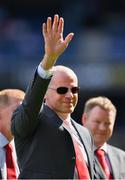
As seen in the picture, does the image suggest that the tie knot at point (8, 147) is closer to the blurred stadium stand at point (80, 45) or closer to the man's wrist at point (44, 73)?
the man's wrist at point (44, 73)

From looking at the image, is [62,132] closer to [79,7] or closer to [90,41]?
[90,41]

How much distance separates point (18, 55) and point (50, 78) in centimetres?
1226

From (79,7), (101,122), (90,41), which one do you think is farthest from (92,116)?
(79,7)

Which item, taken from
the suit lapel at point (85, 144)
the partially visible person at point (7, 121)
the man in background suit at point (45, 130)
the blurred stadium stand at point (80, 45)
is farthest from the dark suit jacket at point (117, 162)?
the blurred stadium stand at point (80, 45)

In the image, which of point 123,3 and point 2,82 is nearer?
point 2,82

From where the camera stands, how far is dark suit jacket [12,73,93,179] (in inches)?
166

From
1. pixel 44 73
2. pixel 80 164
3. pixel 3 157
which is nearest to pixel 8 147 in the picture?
pixel 3 157

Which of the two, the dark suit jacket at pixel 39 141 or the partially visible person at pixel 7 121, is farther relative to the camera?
the partially visible person at pixel 7 121

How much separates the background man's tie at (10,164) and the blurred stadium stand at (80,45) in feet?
31.0

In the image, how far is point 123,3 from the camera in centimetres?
1905

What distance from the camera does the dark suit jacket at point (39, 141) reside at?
4227 mm

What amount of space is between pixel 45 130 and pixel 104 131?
157cm

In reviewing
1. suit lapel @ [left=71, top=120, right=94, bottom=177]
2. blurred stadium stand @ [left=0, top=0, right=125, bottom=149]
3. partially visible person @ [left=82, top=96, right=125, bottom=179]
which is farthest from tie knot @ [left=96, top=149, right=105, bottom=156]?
blurred stadium stand @ [left=0, top=0, right=125, bottom=149]

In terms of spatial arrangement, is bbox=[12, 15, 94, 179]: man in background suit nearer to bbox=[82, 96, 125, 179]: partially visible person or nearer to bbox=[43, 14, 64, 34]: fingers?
bbox=[43, 14, 64, 34]: fingers
